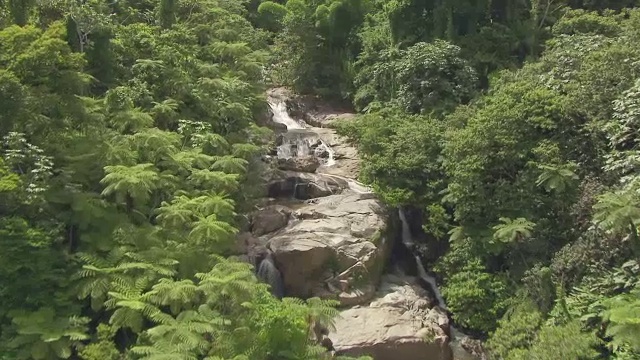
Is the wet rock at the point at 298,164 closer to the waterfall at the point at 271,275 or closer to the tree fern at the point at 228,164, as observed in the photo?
the tree fern at the point at 228,164

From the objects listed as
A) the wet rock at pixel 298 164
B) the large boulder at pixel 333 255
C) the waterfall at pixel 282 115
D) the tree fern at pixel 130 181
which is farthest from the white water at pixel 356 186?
the tree fern at pixel 130 181

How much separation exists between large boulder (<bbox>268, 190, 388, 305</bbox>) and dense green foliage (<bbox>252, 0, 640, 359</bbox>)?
1533 millimetres

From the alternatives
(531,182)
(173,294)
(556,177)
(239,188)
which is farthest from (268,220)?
(556,177)

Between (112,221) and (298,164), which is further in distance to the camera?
(298,164)

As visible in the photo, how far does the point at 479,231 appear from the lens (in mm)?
14875

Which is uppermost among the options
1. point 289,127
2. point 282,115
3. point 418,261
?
point 282,115

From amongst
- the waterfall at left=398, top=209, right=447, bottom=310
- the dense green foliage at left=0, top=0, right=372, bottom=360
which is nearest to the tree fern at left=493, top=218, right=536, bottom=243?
the waterfall at left=398, top=209, right=447, bottom=310

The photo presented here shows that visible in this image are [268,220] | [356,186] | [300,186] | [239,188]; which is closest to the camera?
[239,188]

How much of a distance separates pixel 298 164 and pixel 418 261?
19.0 ft

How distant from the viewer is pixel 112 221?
12.5m

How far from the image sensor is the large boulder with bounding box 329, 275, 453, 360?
518 inches

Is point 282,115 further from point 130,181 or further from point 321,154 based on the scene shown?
point 130,181

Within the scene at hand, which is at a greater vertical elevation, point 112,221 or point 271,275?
point 112,221

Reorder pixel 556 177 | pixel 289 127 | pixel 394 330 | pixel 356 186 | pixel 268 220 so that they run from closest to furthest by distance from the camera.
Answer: pixel 394 330
pixel 556 177
pixel 268 220
pixel 356 186
pixel 289 127
